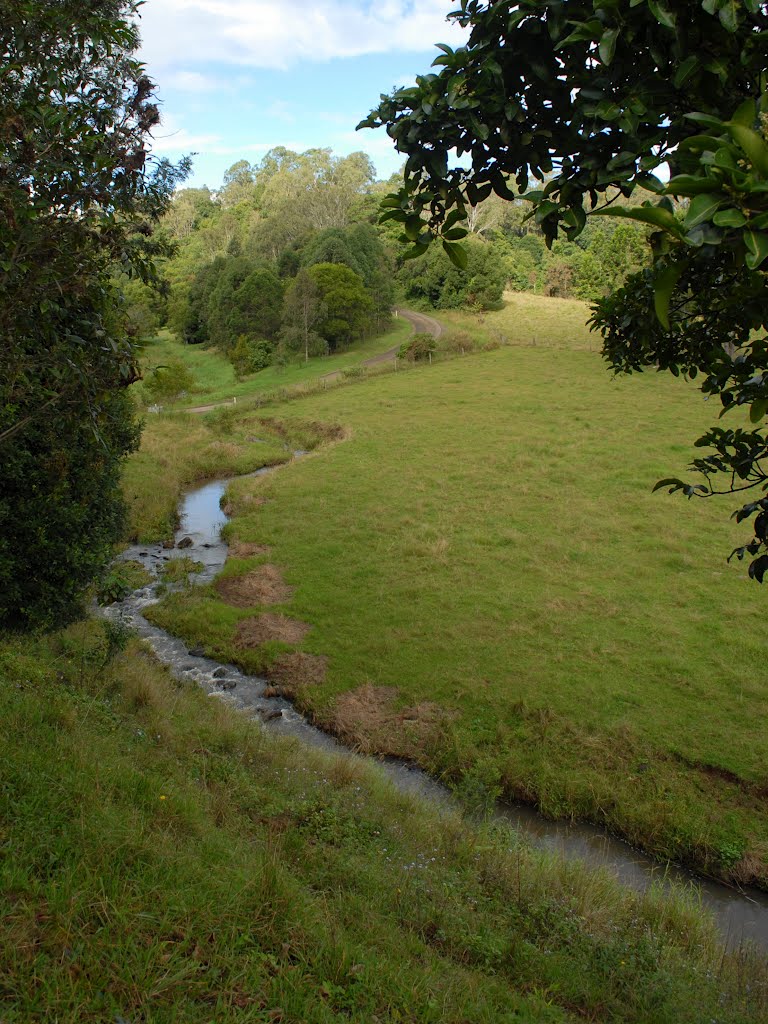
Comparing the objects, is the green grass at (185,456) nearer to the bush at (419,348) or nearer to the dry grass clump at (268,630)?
the dry grass clump at (268,630)

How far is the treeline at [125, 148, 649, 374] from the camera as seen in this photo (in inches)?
2088

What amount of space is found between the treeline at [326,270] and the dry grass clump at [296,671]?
27.6 metres

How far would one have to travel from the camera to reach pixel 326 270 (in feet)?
175

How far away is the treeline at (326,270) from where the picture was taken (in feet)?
174

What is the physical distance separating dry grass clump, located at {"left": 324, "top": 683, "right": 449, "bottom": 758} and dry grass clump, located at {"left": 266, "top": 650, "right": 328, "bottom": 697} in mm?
A: 938

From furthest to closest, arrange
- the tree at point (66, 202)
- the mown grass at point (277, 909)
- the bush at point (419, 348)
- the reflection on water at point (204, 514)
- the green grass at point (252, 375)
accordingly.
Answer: the bush at point (419, 348)
the green grass at point (252, 375)
the reflection on water at point (204, 514)
the tree at point (66, 202)
the mown grass at point (277, 909)

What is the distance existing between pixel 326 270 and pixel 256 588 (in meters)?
41.1

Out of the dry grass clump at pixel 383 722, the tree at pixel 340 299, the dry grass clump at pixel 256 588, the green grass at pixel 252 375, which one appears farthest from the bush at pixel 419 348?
the dry grass clump at pixel 383 722

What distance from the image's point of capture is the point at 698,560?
18.4 meters

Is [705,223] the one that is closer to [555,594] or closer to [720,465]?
[720,465]

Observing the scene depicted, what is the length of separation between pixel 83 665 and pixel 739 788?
1075cm

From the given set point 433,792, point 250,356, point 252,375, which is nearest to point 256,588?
point 433,792

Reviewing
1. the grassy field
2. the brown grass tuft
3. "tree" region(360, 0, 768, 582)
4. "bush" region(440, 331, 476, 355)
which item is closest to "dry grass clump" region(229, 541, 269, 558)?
the grassy field

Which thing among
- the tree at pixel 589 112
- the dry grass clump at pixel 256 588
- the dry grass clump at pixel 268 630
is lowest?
the dry grass clump at pixel 268 630
